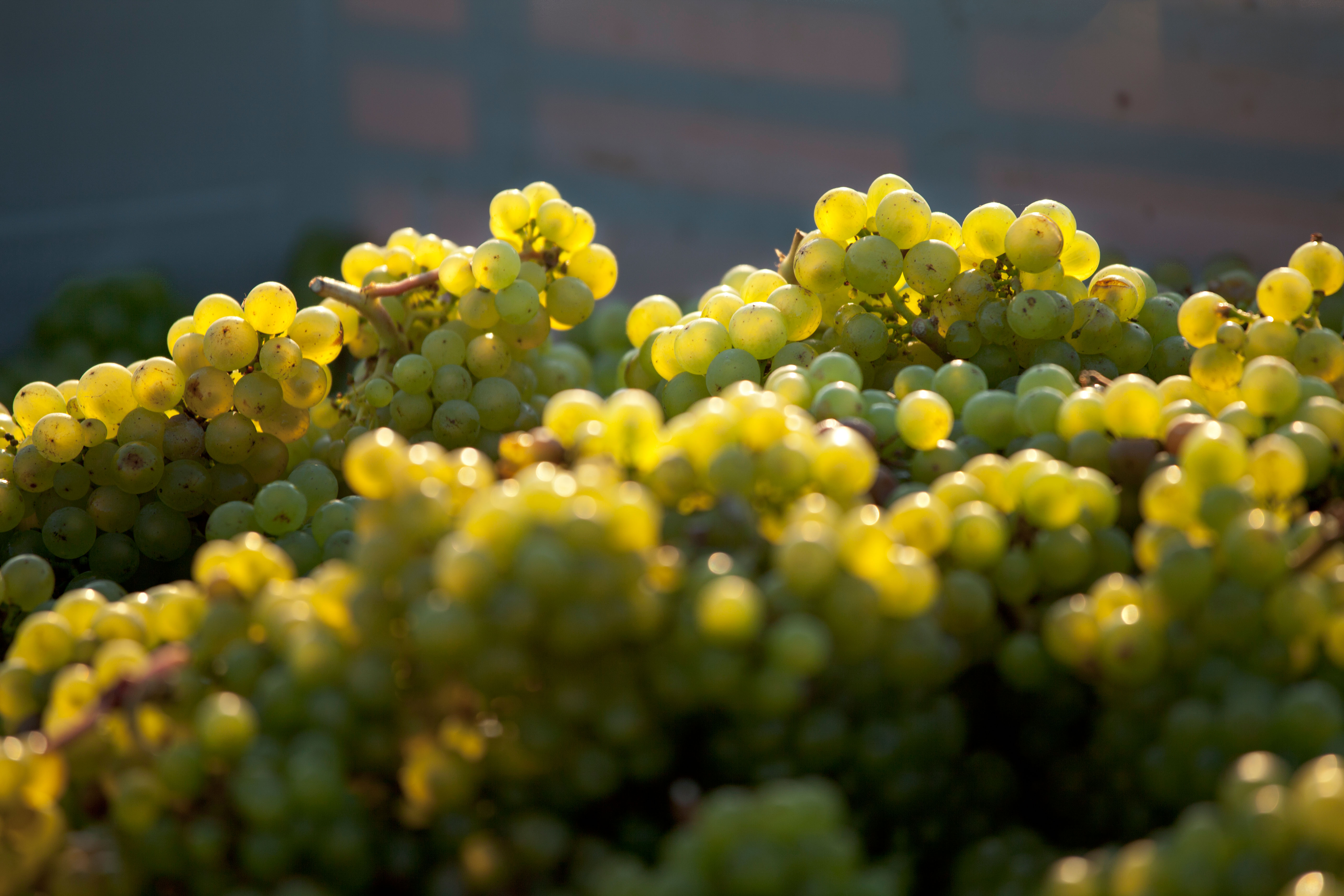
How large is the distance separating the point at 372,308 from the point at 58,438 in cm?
20

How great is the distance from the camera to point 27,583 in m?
0.59

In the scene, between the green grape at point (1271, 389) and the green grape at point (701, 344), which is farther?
the green grape at point (701, 344)

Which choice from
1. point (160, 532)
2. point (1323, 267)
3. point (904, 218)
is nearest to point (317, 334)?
point (160, 532)

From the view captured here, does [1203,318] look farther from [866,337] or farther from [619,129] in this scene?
[619,129]

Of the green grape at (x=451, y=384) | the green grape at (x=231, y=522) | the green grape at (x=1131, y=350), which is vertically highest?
the green grape at (x=1131, y=350)

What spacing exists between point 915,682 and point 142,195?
210 cm

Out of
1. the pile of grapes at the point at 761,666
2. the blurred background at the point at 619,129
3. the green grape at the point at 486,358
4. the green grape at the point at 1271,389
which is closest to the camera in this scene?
the pile of grapes at the point at 761,666

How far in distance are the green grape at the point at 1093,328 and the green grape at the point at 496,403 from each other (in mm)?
354

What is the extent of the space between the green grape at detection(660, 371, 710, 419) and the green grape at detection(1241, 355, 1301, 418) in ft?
0.98

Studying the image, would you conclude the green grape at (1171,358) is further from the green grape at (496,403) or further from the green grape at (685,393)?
the green grape at (496,403)

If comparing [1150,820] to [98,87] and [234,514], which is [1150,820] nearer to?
[234,514]

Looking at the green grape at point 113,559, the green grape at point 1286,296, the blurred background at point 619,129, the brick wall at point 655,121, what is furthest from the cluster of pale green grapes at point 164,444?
the brick wall at point 655,121

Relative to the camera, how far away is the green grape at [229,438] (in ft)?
2.22

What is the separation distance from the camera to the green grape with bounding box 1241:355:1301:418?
512mm
